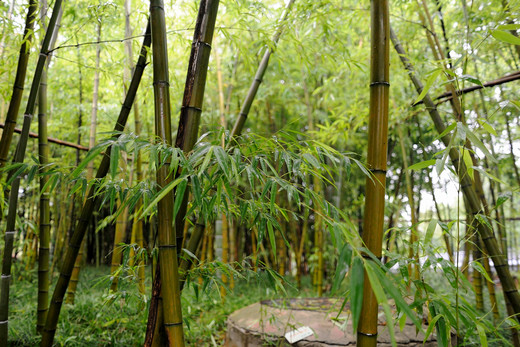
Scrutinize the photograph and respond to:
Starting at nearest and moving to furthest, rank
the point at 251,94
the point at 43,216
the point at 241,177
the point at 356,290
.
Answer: the point at 356,290, the point at 241,177, the point at 251,94, the point at 43,216

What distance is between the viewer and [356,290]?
637mm

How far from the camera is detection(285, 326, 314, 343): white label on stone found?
2.15 metres

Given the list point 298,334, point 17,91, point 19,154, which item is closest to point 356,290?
point 19,154

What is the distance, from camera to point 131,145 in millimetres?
829

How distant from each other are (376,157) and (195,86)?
58 centimetres

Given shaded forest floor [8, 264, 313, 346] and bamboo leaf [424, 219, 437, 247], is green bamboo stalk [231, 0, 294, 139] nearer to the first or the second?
shaded forest floor [8, 264, 313, 346]

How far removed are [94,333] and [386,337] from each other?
5.85 ft

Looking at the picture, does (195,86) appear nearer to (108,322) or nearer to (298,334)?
(298,334)

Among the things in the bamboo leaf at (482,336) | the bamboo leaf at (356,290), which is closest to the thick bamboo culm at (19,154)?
the bamboo leaf at (356,290)

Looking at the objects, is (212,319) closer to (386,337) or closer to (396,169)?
(386,337)

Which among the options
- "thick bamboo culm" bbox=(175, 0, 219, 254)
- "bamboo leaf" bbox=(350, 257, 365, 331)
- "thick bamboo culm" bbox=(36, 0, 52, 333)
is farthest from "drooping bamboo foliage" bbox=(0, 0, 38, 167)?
"bamboo leaf" bbox=(350, 257, 365, 331)

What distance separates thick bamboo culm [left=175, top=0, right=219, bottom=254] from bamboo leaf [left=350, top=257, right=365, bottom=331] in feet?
2.00

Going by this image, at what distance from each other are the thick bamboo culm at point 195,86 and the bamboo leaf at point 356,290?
0.61m

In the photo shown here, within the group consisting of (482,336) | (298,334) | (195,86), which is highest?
(195,86)
